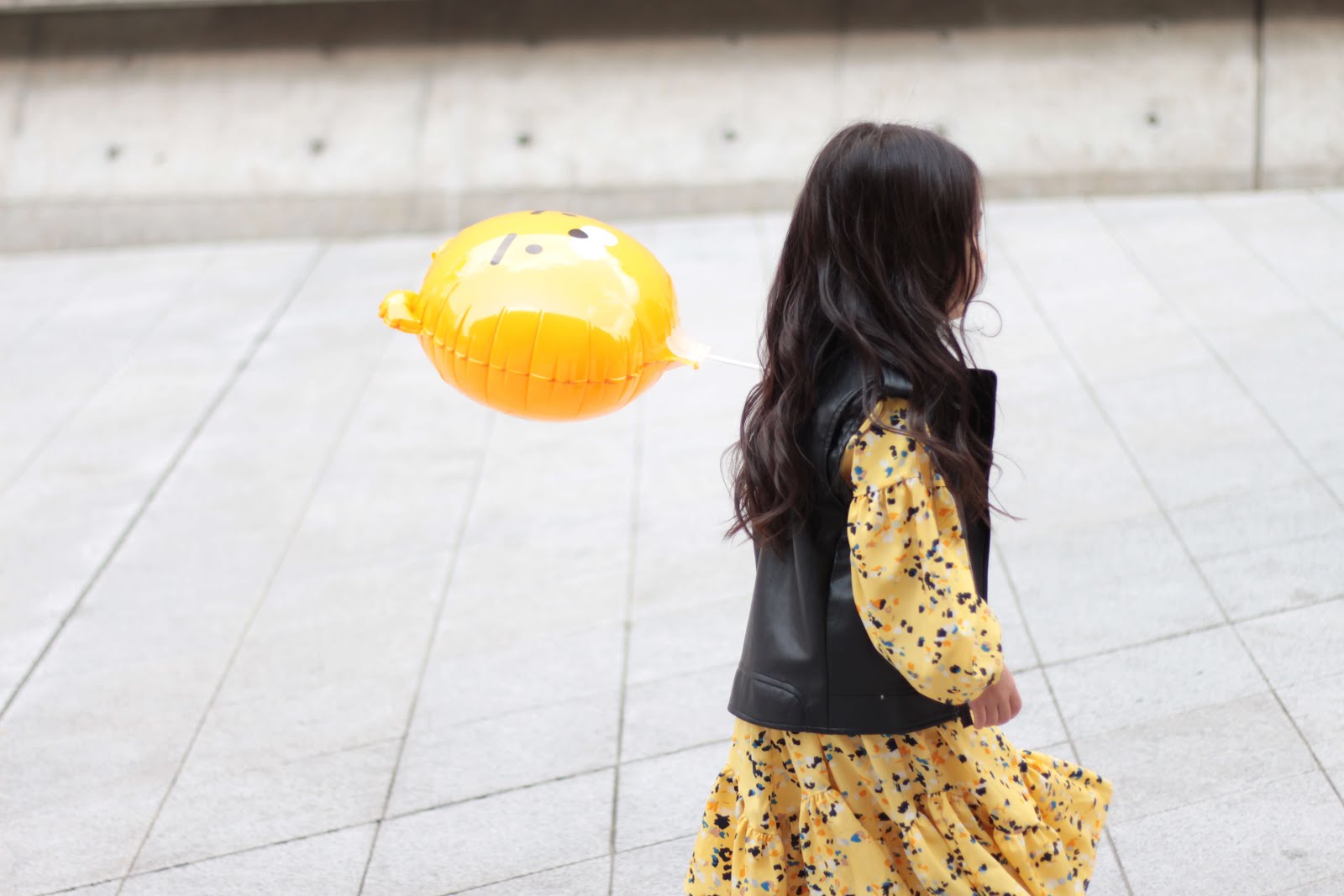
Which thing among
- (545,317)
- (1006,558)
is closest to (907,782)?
(545,317)

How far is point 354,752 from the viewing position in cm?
395

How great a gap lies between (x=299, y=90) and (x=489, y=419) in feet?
15.1

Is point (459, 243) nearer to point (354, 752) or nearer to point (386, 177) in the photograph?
point (354, 752)

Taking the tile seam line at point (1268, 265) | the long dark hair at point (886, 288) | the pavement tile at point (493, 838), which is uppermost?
the long dark hair at point (886, 288)

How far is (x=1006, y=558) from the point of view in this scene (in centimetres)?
464

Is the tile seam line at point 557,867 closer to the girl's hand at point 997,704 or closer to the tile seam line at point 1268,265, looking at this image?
the girl's hand at point 997,704

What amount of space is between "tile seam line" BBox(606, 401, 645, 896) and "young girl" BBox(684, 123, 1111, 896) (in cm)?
106

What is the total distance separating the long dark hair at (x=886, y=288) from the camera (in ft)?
6.59

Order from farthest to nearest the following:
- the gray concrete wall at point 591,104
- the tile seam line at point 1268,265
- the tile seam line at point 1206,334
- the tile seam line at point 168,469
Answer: the gray concrete wall at point 591,104 < the tile seam line at point 1268,265 < the tile seam line at point 1206,334 < the tile seam line at point 168,469

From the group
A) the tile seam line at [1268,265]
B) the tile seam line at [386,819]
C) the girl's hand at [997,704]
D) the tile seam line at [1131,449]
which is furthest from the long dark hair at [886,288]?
the tile seam line at [1268,265]

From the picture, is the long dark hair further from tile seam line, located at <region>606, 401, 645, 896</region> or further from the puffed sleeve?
tile seam line, located at <region>606, 401, 645, 896</region>

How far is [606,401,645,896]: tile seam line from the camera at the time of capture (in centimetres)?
341

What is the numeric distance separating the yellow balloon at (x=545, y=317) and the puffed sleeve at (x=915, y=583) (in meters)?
0.59

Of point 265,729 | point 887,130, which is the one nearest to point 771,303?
point 887,130
